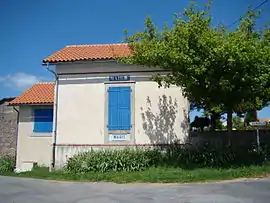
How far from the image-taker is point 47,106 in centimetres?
1952

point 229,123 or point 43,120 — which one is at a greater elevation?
point 43,120

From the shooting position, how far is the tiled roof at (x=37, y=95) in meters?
19.6

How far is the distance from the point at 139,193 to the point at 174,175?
3.05m

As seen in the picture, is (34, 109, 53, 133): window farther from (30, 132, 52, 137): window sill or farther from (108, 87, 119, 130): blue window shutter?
(108, 87, 119, 130): blue window shutter

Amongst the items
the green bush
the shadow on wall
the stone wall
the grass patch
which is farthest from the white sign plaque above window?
the stone wall

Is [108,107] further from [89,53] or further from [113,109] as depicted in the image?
[89,53]

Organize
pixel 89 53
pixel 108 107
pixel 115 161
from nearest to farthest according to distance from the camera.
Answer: pixel 115 161, pixel 108 107, pixel 89 53

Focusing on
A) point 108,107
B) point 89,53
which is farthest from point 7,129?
point 108,107

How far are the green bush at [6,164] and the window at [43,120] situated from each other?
92.4 inches

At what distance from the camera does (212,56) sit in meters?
12.6

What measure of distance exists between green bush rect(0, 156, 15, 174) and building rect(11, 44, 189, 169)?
3467mm

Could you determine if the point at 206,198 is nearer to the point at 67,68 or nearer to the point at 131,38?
the point at 131,38

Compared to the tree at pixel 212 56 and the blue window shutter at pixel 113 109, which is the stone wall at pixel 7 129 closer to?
the blue window shutter at pixel 113 109

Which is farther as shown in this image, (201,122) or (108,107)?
(201,122)
